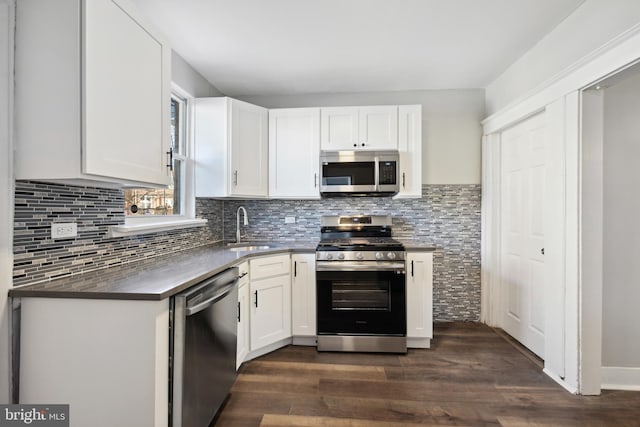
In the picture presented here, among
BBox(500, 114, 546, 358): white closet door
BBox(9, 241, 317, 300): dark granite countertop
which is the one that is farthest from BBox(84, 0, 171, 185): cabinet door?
BBox(500, 114, 546, 358): white closet door

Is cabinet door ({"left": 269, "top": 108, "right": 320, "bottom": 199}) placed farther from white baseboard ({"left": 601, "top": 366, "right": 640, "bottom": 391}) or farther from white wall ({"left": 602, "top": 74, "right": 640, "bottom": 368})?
white baseboard ({"left": 601, "top": 366, "right": 640, "bottom": 391})

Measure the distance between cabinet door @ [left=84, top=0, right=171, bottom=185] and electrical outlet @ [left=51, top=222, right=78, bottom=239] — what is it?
429mm

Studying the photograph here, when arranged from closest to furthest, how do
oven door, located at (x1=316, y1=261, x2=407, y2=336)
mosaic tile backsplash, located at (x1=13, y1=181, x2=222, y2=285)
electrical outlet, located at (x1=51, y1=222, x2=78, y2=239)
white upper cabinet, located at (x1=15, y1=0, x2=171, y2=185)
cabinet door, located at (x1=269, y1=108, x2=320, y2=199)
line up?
1. white upper cabinet, located at (x1=15, y1=0, x2=171, y2=185)
2. mosaic tile backsplash, located at (x1=13, y1=181, x2=222, y2=285)
3. electrical outlet, located at (x1=51, y1=222, x2=78, y2=239)
4. oven door, located at (x1=316, y1=261, x2=407, y2=336)
5. cabinet door, located at (x1=269, y1=108, x2=320, y2=199)

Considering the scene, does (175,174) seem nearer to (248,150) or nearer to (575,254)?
(248,150)

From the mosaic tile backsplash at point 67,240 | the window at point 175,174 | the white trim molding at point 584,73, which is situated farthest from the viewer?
the window at point 175,174

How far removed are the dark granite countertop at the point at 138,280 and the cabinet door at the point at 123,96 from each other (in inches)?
19.0

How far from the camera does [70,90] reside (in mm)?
1264

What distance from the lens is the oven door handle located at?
8.94 feet

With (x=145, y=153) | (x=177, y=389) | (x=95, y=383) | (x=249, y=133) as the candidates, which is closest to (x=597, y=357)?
(x=177, y=389)

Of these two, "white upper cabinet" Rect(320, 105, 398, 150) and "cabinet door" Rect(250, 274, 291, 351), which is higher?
"white upper cabinet" Rect(320, 105, 398, 150)

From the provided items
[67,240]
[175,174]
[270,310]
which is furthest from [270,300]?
[67,240]

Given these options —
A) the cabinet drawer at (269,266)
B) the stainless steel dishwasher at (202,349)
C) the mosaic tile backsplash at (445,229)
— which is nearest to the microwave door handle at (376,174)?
the mosaic tile backsplash at (445,229)

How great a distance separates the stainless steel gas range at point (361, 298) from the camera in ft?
8.95

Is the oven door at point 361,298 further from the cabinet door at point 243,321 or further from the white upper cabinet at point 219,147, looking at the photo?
the white upper cabinet at point 219,147
